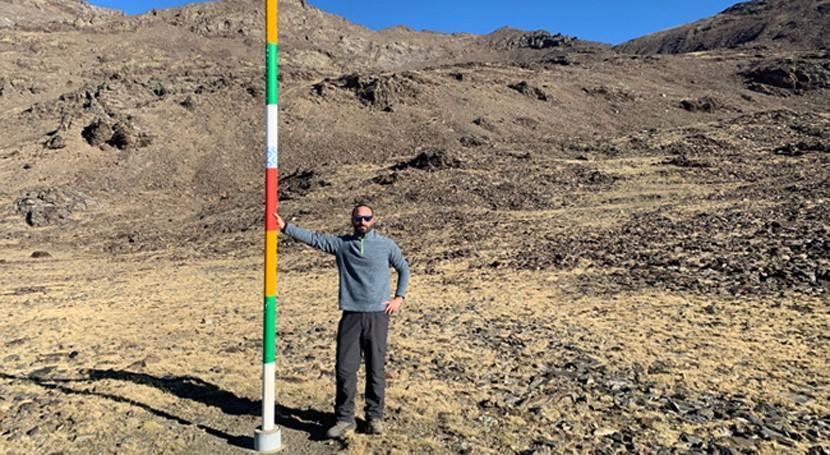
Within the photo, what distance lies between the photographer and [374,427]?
208 inches

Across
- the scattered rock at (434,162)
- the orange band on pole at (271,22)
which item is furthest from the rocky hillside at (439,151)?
the orange band on pole at (271,22)

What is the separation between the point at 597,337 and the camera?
8.27 metres

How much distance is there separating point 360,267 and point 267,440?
1585 millimetres

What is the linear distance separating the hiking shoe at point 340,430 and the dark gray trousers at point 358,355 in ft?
0.12

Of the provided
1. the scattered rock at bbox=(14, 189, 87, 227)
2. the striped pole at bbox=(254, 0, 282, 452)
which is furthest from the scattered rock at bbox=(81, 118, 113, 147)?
the striped pole at bbox=(254, 0, 282, 452)

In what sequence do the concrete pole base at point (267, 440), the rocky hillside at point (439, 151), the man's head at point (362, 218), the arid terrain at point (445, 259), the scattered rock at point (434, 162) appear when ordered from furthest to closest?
the scattered rock at point (434, 162) → the rocky hillside at point (439, 151) → the arid terrain at point (445, 259) → the man's head at point (362, 218) → the concrete pole base at point (267, 440)

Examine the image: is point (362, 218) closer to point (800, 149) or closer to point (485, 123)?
point (800, 149)

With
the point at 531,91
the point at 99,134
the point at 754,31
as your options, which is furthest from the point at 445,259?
the point at 754,31

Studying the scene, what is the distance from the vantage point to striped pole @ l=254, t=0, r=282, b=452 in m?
4.65

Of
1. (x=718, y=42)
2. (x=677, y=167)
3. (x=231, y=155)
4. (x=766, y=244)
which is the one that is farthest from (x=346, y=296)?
(x=718, y=42)

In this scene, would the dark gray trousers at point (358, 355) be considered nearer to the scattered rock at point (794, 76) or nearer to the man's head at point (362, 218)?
the man's head at point (362, 218)

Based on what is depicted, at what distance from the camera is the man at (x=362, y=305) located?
5141 mm

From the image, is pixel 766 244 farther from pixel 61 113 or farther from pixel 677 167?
pixel 61 113

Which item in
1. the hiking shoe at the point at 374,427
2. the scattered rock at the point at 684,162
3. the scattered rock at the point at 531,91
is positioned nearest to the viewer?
the hiking shoe at the point at 374,427
